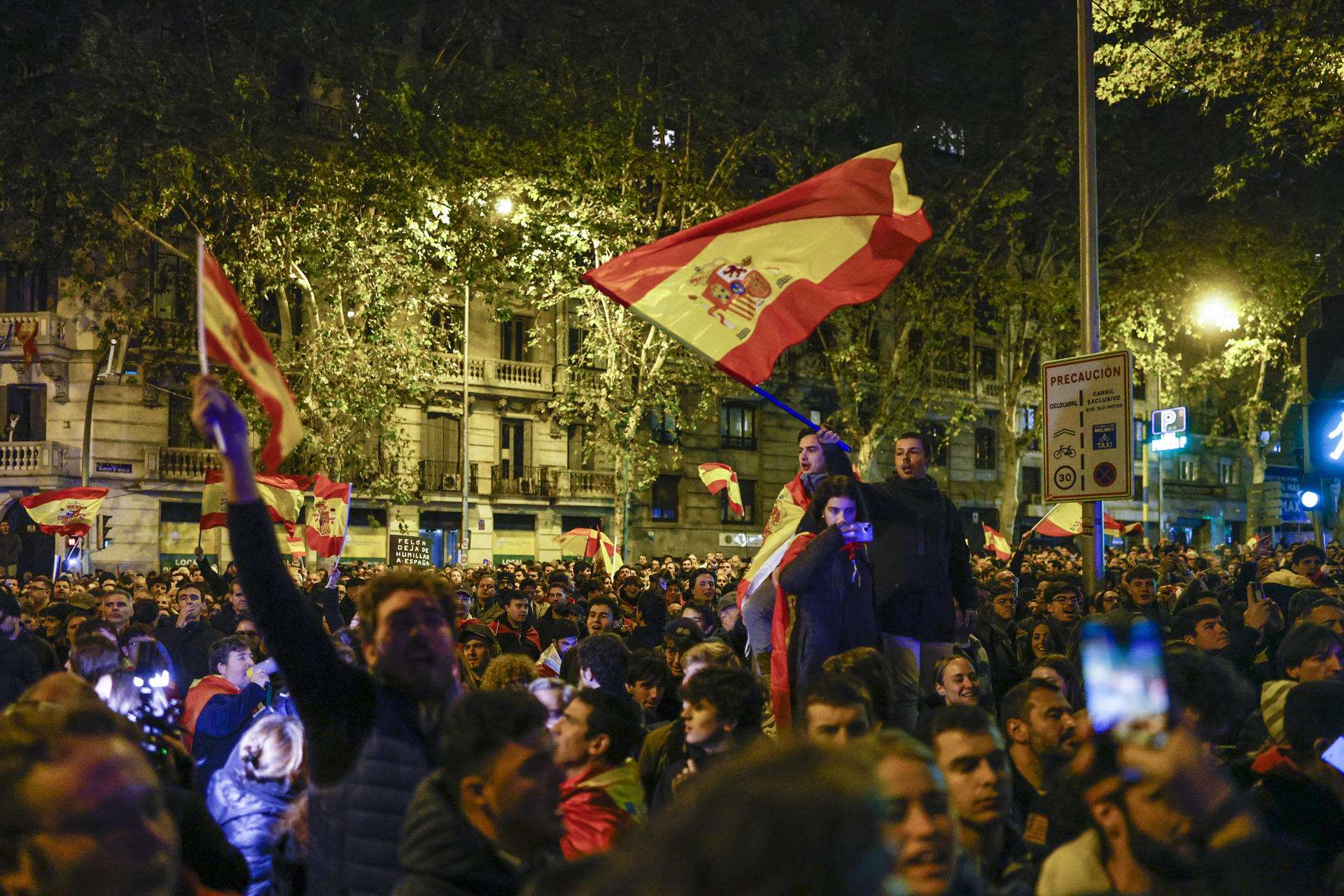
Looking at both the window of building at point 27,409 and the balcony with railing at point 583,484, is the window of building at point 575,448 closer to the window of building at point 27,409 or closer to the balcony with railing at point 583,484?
the balcony with railing at point 583,484

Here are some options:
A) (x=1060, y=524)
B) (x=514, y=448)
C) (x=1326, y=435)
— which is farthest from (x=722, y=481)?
(x=514, y=448)

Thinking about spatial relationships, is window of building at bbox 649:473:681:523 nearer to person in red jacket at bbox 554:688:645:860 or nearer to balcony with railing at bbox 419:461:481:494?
balcony with railing at bbox 419:461:481:494

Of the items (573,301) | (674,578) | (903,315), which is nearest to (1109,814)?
(674,578)

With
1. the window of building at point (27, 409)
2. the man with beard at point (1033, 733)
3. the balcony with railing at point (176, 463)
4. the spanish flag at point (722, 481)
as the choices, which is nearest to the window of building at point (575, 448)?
the balcony with railing at point (176, 463)

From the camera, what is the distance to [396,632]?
3.58m

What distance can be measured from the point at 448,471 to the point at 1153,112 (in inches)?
854

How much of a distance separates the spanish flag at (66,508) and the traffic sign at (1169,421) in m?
20.3

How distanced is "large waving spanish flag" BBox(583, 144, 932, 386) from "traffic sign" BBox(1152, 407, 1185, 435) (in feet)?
69.6

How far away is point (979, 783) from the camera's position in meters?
3.61

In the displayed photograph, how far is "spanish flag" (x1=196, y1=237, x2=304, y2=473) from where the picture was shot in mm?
4281

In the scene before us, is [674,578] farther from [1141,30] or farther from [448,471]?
[448,471]

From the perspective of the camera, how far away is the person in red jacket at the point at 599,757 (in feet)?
14.4

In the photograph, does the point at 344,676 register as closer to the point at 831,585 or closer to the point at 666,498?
the point at 831,585

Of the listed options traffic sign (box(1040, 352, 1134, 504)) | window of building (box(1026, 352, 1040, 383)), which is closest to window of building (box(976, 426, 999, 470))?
window of building (box(1026, 352, 1040, 383))
